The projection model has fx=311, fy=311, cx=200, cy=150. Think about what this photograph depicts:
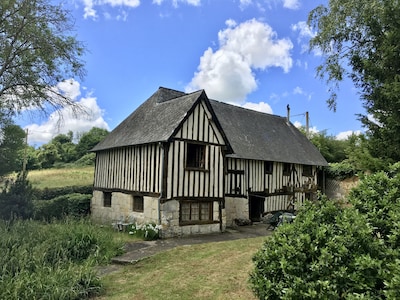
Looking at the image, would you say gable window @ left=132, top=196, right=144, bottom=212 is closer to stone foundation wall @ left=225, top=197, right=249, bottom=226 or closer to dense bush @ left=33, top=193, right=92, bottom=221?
dense bush @ left=33, top=193, right=92, bottom=221

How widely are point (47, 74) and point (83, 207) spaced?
683cm

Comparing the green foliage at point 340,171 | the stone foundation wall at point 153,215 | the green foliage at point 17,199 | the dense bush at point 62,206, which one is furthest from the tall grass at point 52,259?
the green foliage at point 340,171

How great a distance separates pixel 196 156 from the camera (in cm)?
1137

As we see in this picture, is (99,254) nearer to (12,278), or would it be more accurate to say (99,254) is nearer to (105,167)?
(12,278)

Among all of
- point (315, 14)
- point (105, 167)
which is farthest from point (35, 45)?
point (315, 14)

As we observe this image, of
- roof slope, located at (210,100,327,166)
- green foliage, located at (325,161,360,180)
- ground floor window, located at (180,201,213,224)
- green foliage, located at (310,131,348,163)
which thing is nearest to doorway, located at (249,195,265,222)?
roof slope, located at (210,100,327,166)

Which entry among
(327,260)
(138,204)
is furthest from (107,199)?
(327,260)

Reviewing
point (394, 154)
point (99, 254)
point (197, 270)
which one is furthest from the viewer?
point (394, 154)

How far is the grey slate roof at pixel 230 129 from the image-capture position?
11140 millimetres

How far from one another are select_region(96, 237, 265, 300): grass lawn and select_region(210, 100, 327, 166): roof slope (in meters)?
6.52

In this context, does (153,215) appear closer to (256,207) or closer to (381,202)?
(256,207)

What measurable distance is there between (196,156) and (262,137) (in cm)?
587

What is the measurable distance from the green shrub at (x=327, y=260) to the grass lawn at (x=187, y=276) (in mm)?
1502

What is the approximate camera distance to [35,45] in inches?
375
